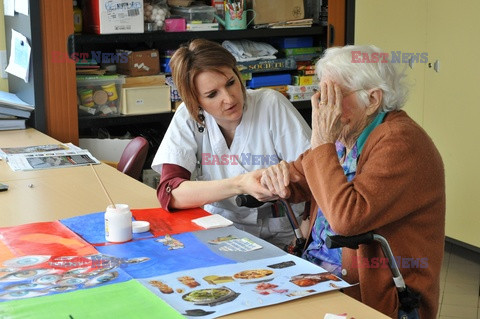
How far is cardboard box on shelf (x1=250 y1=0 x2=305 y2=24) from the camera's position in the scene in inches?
166

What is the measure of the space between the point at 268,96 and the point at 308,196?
1.73 ft

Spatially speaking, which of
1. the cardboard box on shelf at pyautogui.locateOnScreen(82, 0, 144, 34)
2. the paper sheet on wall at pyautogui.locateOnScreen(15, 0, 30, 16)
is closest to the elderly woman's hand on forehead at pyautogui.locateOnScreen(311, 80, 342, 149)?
the cardboard box on shelf at pyautogui.locateOnScreen(82, 0, 144, 34)

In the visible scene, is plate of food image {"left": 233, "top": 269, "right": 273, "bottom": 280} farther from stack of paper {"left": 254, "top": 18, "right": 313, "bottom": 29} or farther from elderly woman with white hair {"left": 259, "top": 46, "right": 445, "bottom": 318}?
stack of paper {"left": 254, "top": 18, "right": 313, "bottom": 29}

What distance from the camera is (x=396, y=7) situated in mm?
4246

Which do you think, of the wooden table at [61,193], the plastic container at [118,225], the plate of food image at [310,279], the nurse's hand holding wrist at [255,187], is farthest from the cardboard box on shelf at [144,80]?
the plate of food image at [310,279]

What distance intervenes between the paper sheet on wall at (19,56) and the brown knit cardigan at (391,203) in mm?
2158

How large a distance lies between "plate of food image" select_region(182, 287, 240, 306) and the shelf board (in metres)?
2.30

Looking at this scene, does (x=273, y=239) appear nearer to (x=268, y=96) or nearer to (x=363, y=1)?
(x=268, y=96)

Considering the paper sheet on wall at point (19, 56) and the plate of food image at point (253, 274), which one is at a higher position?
the paper sheet on wall at point (19, 56)

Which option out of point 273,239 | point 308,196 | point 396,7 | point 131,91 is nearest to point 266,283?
point 308,196

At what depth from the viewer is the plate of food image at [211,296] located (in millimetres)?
1646
